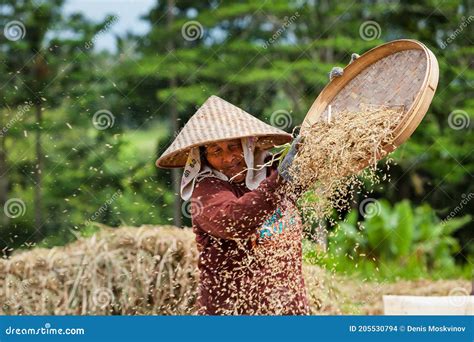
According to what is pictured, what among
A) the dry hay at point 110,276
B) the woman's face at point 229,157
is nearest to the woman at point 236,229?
the woman's face at point 229,157

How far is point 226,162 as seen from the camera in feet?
13.4

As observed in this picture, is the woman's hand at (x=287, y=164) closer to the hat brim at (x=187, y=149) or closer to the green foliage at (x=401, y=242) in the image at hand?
the hat brim at (x=187, y=149)

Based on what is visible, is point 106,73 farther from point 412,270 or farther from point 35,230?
point 412,270

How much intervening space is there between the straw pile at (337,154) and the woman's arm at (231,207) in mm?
95

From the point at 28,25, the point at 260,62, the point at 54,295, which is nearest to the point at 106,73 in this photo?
the point at 28,25

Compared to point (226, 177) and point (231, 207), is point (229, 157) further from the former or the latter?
point (231, 207)

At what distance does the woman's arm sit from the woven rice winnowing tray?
0.37 m

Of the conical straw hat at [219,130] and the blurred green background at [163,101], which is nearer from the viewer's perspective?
the conical straw hat at [219,130]

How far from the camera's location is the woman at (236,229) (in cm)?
392

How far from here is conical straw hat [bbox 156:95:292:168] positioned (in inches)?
157

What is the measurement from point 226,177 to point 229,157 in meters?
0.09

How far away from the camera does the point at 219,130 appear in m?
4.03

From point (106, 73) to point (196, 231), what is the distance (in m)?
5.49

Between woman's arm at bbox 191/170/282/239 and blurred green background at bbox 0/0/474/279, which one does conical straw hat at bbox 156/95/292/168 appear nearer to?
woman's arm at bbox 191/170/282/239
